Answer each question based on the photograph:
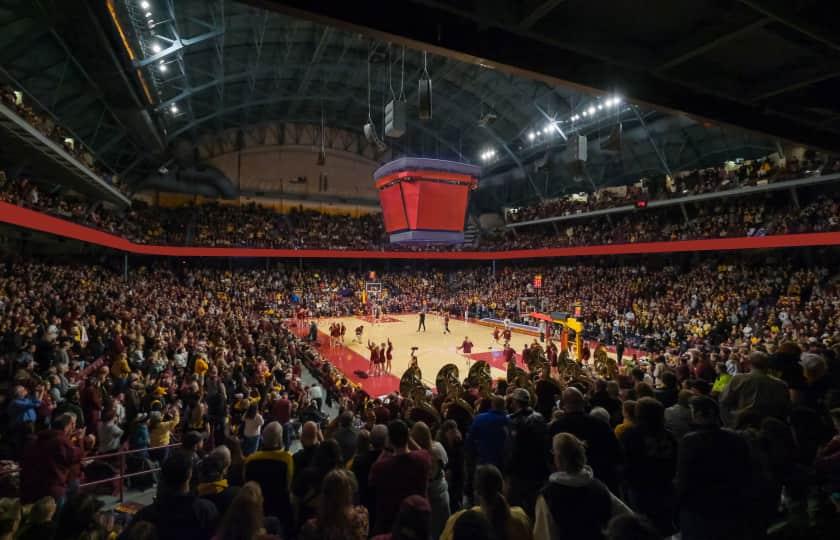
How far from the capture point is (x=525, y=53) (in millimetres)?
3164

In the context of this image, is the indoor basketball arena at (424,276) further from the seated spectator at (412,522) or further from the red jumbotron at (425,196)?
the red jumbotron at (425,196)

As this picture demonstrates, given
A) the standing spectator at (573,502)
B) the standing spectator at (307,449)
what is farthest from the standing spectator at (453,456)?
the standing spectator at (573,502)

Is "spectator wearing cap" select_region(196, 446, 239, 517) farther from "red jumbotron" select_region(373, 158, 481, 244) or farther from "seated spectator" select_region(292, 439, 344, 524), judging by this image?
"red jumbotron" select_region(373, 158, 481, 244)

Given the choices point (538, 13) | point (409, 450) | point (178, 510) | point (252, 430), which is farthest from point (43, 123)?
point (538, 13)

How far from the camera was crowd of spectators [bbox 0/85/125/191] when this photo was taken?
12641 millimetres

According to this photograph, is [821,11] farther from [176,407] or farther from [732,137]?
[732,137]

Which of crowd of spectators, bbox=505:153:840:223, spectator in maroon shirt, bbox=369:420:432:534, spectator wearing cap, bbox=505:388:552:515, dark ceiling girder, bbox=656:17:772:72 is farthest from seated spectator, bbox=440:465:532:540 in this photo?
crowd of spectators, bbox=505:153:840:223

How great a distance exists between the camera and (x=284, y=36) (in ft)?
76.8

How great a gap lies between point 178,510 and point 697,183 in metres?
→ 29.0

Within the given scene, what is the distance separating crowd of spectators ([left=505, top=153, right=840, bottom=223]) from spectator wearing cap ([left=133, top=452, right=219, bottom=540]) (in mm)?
25114

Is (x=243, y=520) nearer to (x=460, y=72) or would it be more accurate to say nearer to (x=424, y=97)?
(x=424, y=97)

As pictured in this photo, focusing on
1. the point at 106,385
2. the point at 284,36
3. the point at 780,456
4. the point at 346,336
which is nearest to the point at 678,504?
the point at 780,456

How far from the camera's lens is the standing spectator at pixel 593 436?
3141mm

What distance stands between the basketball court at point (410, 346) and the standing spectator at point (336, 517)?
11.1 m
